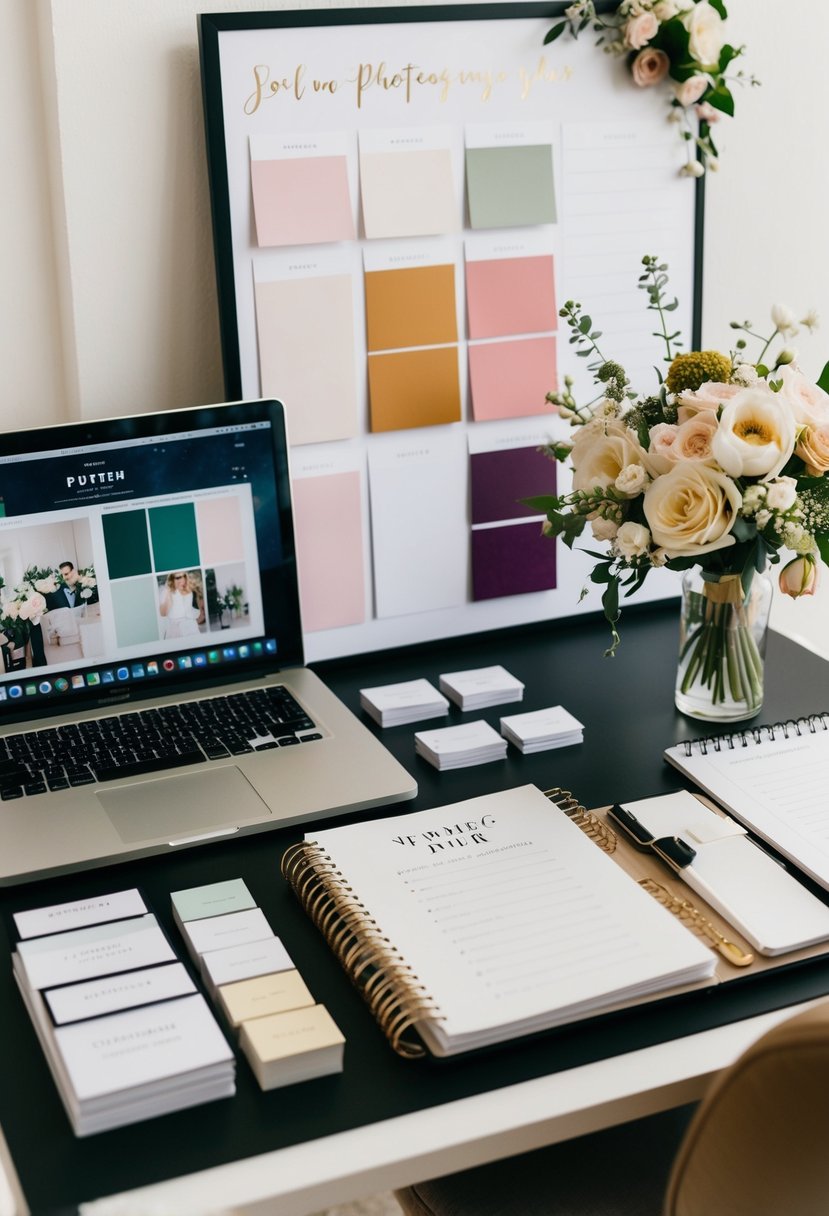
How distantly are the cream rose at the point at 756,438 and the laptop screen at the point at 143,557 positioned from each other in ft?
1.43

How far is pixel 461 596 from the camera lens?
59.7 inches

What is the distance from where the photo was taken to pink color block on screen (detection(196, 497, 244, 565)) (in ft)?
4.22

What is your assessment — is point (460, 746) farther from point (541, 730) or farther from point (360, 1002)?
point (360, 1002)

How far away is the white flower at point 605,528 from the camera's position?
3.95ft

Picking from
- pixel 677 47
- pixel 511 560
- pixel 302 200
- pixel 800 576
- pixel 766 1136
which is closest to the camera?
pixel 766 1136

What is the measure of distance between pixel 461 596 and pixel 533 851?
0.51 meters

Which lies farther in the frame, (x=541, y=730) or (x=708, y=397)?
(x=541, y=730)

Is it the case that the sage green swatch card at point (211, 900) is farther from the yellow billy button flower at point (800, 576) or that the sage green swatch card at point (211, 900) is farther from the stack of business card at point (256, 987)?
the yellow billy button flower at point (800, 576)

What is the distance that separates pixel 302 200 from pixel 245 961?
77 cm

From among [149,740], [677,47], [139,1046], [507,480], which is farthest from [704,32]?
[139,1046]

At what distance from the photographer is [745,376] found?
120cm

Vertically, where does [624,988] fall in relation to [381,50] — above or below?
below

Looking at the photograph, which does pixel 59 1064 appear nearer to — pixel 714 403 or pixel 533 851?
pixel 533 851

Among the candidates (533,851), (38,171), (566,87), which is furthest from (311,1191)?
(566,87)
